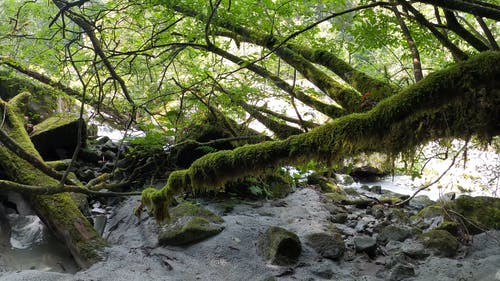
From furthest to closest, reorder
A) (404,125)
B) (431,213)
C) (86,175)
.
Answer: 1. (86,175)
2. (431,213)
3. (404,125)

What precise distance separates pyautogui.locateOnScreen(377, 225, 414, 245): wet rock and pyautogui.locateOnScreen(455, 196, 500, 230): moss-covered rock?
0.86 meters

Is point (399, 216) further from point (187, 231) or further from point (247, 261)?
point (187, 231)


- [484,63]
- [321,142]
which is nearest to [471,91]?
[484,63]

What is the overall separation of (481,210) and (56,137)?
7633 mm

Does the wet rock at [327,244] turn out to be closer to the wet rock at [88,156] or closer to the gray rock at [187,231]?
the gray rock at [187,231]

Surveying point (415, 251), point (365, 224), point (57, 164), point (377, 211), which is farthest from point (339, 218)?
point (57, 164)

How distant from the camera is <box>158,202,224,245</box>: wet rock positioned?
4.50 m

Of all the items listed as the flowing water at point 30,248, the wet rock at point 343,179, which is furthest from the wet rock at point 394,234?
the wet rock at point 343,179

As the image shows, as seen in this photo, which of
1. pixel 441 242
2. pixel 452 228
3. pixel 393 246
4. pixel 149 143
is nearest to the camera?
pixel 441 242

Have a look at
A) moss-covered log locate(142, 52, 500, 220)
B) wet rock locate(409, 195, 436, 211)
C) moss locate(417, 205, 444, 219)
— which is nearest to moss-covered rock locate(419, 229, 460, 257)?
moss locate(417, 205, 444, 219)

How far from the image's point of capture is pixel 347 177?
376 inches

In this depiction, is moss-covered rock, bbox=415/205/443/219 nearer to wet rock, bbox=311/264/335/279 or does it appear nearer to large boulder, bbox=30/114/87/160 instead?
wet rock, bbox=311/264/335/279

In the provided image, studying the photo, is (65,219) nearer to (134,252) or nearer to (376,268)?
(134,252)

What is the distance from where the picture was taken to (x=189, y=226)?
4574 mm
